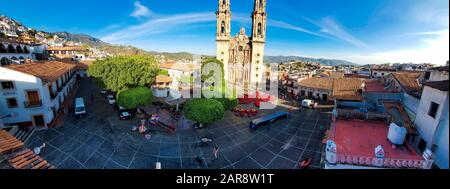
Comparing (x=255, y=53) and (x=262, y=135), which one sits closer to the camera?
(x=262, y=135)

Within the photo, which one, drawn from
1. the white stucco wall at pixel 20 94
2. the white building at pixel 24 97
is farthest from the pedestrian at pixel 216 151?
the white stucco wall at pixel 20 94

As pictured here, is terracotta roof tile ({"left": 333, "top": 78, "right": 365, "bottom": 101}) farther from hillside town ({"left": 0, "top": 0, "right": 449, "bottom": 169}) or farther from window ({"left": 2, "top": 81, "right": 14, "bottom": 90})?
window ({"left": 2, "top": 81, "right": 14, "bottom": 90})

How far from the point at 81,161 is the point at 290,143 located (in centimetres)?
1500

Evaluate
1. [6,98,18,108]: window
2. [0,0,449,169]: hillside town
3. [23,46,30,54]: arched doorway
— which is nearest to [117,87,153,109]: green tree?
[0,0,449,169]: hillside town

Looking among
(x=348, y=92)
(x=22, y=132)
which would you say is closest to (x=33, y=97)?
(x=22, y=132)

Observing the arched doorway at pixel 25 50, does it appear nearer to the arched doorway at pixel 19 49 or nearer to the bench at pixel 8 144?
the arched doorway at pixel 19 49

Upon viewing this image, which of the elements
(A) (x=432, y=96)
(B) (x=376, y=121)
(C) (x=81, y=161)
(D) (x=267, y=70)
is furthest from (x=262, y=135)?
(D) (x=267, y=70)

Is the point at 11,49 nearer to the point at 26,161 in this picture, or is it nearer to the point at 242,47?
the point at 26,161

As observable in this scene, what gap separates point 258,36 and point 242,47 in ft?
13.5

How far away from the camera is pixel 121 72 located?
21062 millimetres

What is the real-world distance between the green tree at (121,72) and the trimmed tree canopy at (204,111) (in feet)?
27.3
